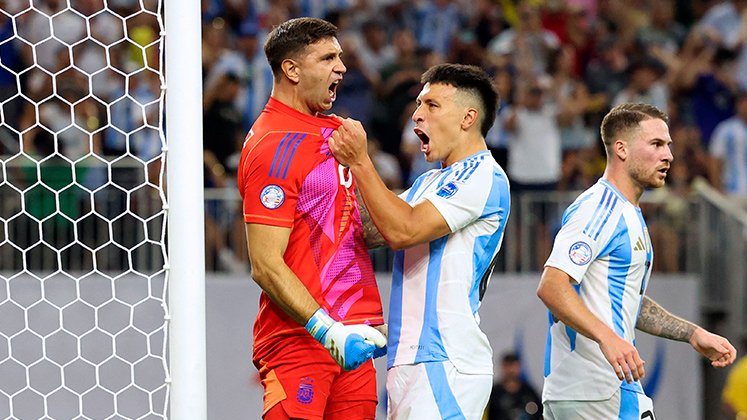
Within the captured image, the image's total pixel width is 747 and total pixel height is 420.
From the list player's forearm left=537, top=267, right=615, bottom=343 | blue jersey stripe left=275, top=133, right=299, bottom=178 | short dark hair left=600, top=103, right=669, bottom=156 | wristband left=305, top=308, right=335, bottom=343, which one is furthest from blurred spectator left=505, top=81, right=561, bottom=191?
wristband left=305, top=308, right=335, bottom=343

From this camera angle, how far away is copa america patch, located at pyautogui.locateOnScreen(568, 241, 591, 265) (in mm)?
→ 5352

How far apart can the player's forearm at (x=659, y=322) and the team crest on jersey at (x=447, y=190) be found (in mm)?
1322

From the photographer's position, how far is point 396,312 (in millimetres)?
5027

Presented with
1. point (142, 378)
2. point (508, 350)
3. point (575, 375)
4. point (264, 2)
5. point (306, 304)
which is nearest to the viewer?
point (306, 304)

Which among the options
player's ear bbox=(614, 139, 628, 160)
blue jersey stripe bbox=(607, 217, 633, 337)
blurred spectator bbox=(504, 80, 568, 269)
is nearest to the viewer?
Result: blue jersey stripe bbox=(607, 217, 633, 337)

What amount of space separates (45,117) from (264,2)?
117 inches

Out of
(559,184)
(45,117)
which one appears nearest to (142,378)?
(45,117)

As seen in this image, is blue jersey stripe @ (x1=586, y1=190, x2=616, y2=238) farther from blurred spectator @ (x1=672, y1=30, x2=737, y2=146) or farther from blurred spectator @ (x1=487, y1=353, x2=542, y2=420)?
blurred spectator @ (x1=672, y1=30, x2=737, y2=146)

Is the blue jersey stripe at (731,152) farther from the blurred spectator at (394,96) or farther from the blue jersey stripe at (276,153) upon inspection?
the blue jersey stripe at (276,153)

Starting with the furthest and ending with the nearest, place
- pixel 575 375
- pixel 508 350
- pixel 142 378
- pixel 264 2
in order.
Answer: pixel 264 2 < pixel 508 350 < pixel 142 378 < pixel 575 375

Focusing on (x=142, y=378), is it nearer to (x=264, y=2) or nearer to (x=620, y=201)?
(x=264, y=2)

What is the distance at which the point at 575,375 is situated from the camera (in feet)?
18.0

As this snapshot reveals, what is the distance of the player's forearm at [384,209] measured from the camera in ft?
15.6

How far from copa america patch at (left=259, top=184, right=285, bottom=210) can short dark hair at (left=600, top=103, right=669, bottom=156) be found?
5.79 feet
